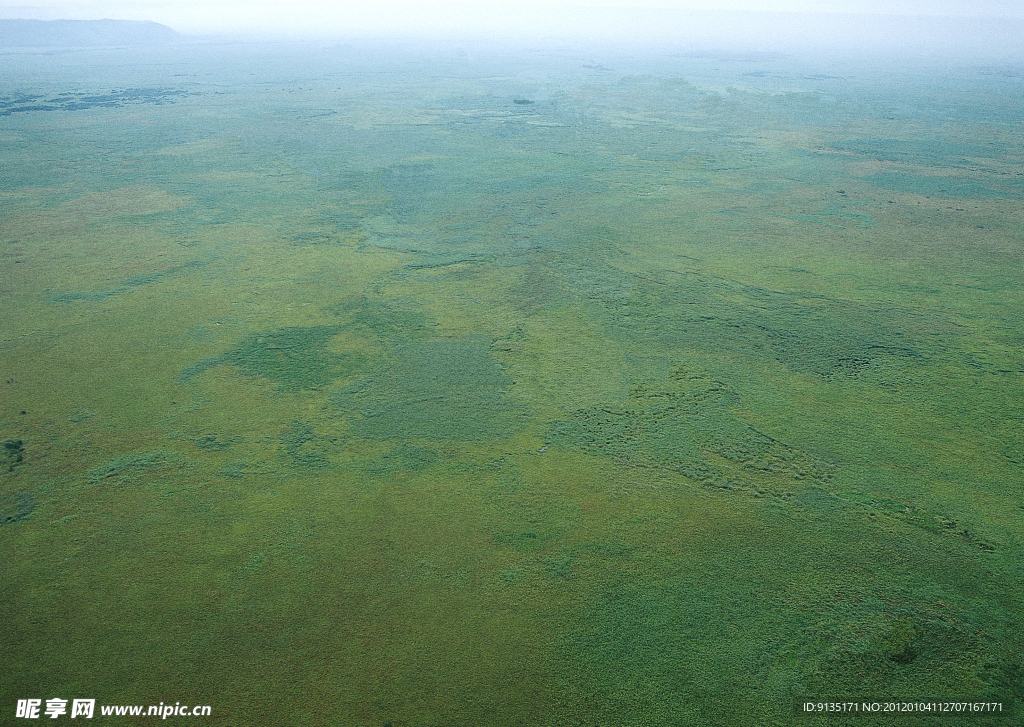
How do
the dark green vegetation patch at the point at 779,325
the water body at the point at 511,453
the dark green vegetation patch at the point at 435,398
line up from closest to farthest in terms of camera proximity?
the water body at the point at 511,453 < the dark green vegetation patch at the point at 435,398 < the dark green vegetation patch at the point at 779,325

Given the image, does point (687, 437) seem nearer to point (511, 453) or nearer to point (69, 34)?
point (511, 453)

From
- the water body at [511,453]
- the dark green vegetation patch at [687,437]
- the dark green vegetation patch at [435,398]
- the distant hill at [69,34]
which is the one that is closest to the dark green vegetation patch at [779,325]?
the water body at [511,453]

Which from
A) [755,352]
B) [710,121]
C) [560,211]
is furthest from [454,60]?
[755,352]

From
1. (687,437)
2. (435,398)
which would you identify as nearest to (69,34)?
(435,398)

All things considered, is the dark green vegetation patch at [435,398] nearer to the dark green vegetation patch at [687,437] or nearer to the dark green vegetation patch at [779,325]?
the dark green vegetation patch at [687,437]

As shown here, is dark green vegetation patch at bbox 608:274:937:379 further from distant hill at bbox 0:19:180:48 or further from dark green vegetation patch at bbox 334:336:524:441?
distant hill at bbox 0:19:180:48
